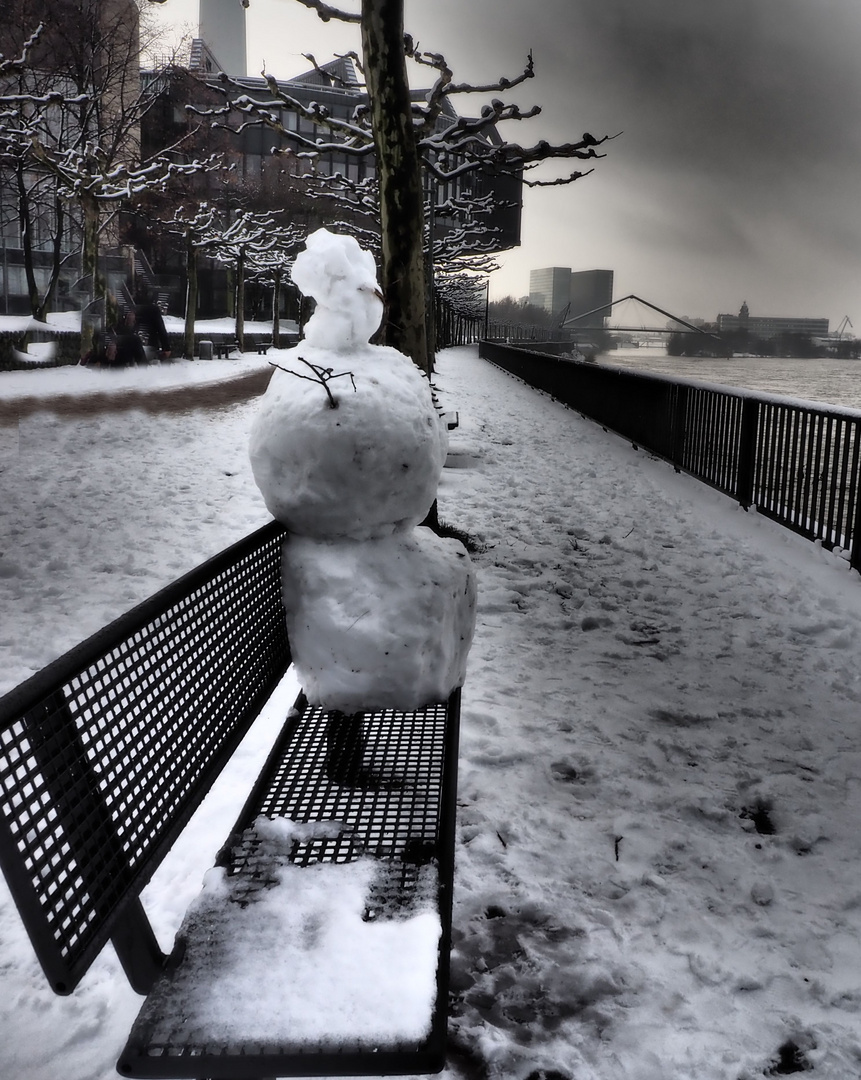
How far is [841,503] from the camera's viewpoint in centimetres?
715

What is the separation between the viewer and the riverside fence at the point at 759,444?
23.4 ft

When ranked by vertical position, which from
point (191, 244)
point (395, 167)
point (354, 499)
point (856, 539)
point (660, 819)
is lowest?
point (660, 819)

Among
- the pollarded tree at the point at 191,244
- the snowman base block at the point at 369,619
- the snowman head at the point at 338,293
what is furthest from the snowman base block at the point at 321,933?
the pollarded tree at the point at 191,244

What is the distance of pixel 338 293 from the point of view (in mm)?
3010

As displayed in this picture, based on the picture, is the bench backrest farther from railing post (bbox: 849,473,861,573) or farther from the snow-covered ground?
railing post (bbox: 849,473,861,573)

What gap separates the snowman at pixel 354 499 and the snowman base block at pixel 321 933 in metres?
0.26

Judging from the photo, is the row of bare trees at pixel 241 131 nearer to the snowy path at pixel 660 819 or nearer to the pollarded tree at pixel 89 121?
the pollarded tree at pixel 89 121

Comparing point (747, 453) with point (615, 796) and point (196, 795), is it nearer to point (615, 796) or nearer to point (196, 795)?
point (615, 796)

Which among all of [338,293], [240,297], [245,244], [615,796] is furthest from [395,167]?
[240,297]

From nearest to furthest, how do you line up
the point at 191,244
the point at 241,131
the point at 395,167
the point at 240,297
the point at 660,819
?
the point at 660,819 < the point at 395,167 < the point at 241,131 < the point at 191,244 < the point at 240,297

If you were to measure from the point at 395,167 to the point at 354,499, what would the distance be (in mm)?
4879

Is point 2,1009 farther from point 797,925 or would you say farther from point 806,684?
point 806,684

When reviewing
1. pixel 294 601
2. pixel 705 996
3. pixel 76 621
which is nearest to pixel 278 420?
pixel 294 601

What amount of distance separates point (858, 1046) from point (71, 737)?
6.82 feet
